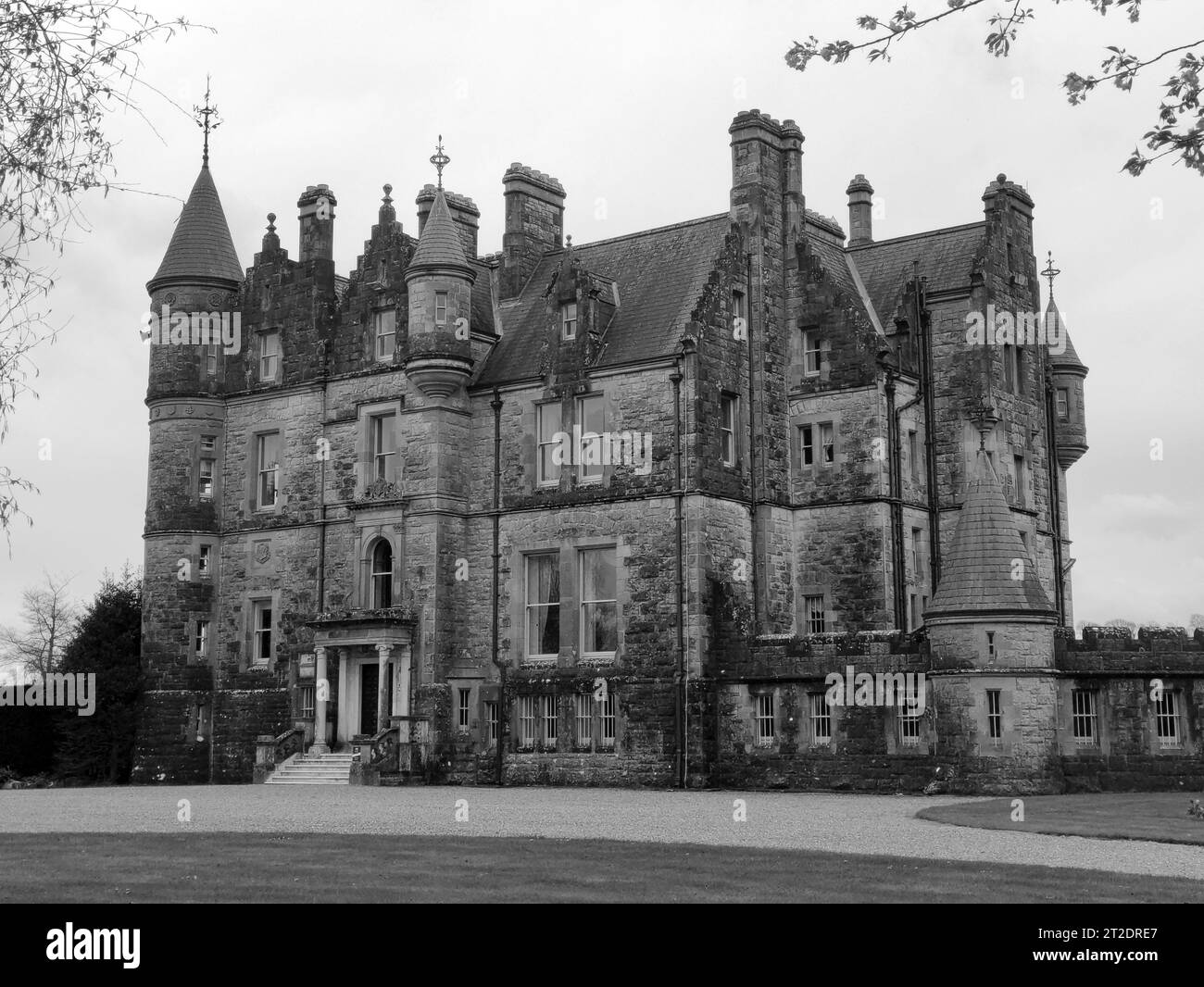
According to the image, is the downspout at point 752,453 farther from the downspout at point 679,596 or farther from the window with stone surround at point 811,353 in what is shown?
the downspout at point 679,596

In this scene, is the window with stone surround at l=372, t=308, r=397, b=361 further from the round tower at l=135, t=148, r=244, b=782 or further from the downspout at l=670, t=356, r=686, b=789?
the downspout at l=670, t=356, r=686, b=789

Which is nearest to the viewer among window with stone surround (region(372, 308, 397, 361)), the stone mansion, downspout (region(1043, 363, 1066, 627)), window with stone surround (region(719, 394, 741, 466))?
the stone mansion

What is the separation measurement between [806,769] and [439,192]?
17464 mm

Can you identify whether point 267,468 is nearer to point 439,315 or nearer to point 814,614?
point 439,315

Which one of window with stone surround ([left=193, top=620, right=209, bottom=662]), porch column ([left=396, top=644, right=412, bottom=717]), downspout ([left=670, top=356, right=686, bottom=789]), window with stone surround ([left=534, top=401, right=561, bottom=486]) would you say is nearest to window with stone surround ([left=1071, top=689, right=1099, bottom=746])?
downspout ([left=670, top=356, right=686, bottom=789])

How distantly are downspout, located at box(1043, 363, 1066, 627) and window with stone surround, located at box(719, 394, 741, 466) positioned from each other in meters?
10.6

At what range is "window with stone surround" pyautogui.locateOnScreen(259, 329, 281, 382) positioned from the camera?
43.8 metres

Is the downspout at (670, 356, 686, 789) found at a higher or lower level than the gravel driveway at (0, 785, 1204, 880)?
higher

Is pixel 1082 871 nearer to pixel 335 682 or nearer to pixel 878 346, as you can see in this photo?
pixel 878 346

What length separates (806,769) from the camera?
3422cm

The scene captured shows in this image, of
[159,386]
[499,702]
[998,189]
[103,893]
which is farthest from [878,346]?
[103,893]

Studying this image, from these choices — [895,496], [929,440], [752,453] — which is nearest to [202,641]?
[752,453]

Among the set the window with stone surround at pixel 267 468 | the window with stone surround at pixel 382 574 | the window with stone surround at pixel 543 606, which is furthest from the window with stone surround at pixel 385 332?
the window with stone surround at pixel 543 606

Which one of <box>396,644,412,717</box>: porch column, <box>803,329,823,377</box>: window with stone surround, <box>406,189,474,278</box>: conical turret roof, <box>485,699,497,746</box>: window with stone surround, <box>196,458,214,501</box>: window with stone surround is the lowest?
<box>485,699,497,746</box>: window with stone surround
